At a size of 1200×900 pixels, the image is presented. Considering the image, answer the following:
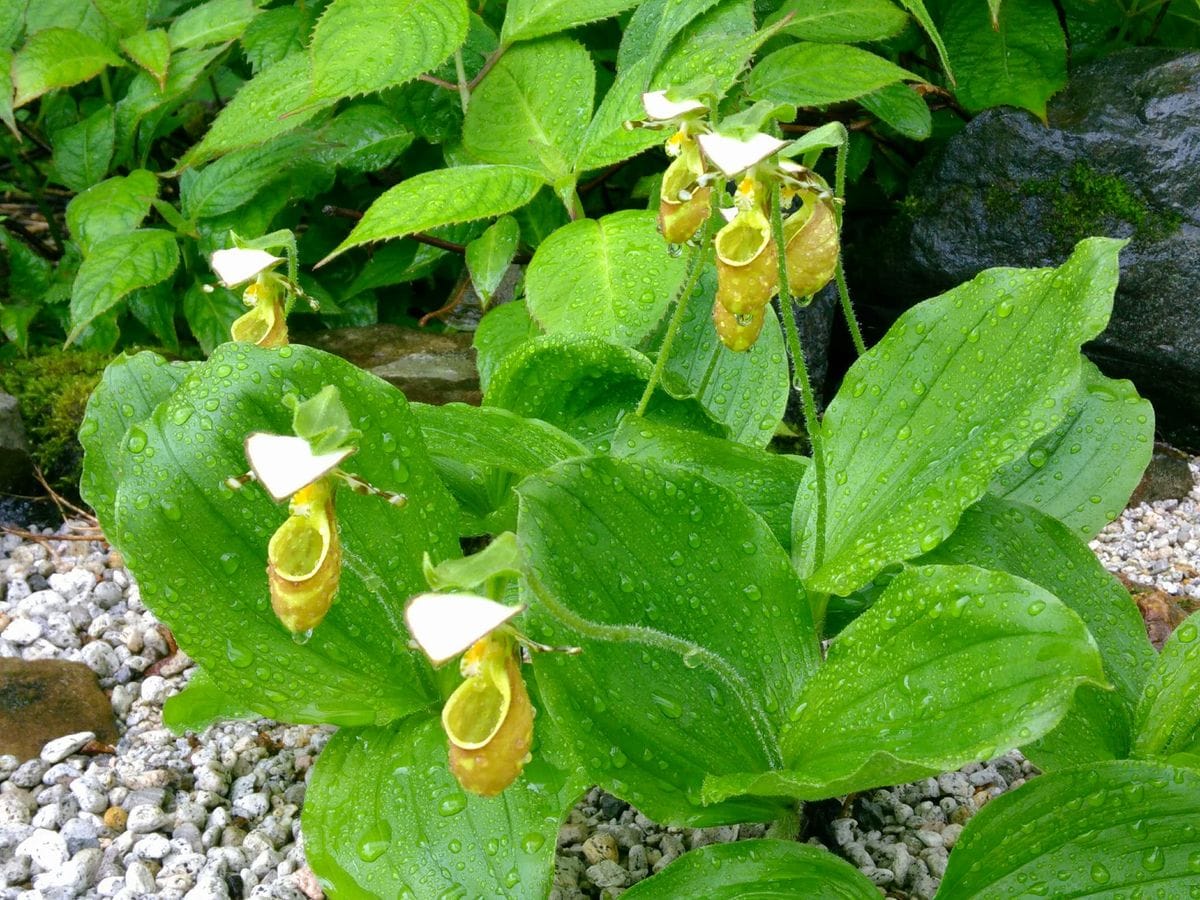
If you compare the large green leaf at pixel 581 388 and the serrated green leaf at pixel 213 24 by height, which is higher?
the serrated green leaf at pixel 213 24

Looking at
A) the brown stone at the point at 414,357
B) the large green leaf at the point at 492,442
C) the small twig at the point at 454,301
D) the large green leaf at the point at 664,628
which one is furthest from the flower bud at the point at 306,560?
the small twig at the point at 454,301

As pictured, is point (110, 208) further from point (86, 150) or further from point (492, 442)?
point (492, 442)

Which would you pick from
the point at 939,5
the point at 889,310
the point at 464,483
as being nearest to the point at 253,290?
the point at 464,483

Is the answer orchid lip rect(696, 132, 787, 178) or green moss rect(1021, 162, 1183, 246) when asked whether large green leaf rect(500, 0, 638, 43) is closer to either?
green moss rect(1021, 162, 1183, 246)

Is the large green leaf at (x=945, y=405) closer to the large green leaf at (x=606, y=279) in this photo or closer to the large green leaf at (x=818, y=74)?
the large green leaf at (x=606, y=279)

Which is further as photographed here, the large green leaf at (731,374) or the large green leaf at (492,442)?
the large green leaf at (731,374)

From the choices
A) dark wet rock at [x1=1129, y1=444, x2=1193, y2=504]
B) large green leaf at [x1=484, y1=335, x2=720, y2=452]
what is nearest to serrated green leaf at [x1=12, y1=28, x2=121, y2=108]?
large green leaf at [x1=484, y1=335, x2=720, y2=452]
